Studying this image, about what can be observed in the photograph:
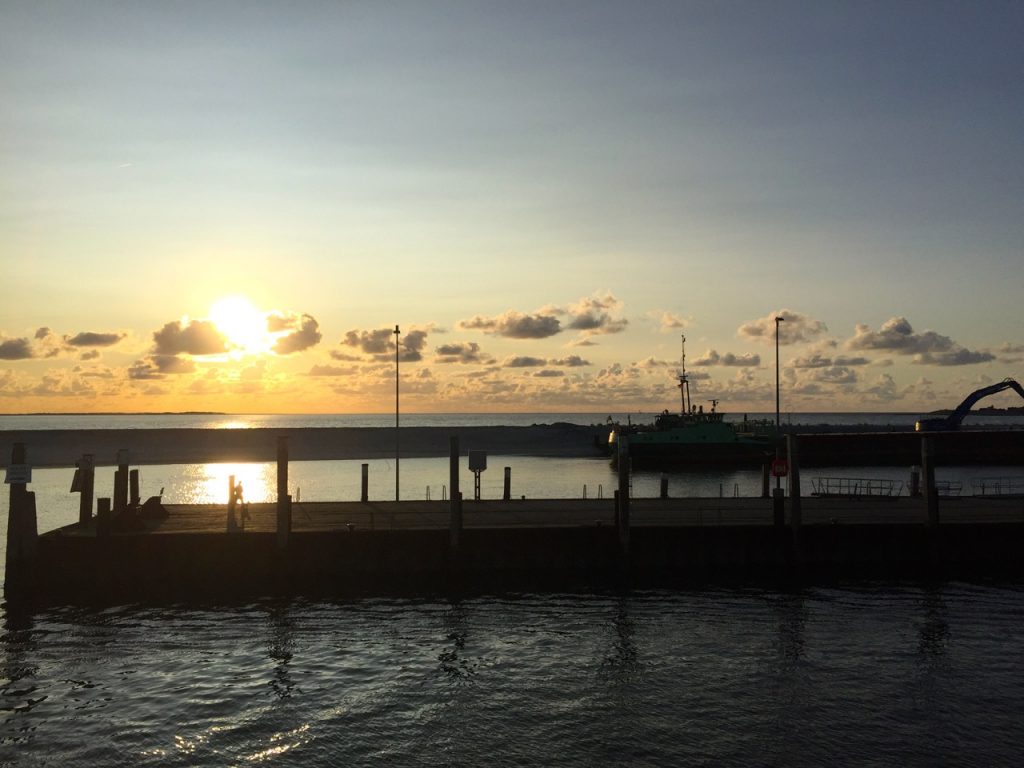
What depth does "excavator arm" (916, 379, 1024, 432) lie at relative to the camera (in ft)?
359

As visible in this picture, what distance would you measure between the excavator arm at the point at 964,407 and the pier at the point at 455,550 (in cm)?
8113

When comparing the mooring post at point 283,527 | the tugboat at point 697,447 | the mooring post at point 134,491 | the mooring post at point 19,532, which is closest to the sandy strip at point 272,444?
the tugboat at point 697,447

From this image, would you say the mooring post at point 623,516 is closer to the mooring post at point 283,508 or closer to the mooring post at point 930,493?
the mooring post at point 930,493

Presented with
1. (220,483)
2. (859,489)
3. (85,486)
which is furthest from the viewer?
(220,483)

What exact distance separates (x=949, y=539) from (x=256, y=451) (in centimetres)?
14166

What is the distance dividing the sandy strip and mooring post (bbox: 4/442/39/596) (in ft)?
324

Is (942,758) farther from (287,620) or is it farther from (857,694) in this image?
(287,620)

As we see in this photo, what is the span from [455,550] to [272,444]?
146 metres

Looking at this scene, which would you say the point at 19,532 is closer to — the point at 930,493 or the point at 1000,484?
the point at 930,493

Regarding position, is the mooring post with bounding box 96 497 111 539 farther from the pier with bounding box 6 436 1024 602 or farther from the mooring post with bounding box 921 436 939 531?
the mooring post with bounding box 921 436 939 531

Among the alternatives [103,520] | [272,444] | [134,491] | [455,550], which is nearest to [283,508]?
→ [455,550]

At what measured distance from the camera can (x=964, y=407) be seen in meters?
116

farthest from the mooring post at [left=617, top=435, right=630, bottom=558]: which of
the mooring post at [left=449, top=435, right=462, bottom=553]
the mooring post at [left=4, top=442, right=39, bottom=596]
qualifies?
the mooring post at [left=4, top=442, right=39, bottom=596]

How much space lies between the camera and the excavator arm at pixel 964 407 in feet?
359
